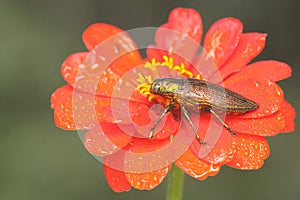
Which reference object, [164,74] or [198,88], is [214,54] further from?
[198,88]

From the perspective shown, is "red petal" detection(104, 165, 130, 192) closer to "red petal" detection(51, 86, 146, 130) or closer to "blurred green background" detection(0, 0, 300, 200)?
"red petal" detection(51, 86, 146, 130)

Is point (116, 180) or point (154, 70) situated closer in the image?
point (116, 180)

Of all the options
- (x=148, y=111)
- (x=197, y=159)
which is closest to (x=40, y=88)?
(x=148, y=111)

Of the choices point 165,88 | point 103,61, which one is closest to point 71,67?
point 103,61

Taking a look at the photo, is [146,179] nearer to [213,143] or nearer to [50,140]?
[213,143]

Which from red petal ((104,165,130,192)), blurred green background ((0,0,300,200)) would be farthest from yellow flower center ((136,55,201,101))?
blurred green background ((0,0,300,200))

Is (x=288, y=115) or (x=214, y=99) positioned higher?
(x=214, y=99)

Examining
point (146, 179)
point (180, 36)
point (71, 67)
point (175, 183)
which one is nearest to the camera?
point (146, 179)

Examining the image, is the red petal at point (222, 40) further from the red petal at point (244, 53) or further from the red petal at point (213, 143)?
the red petal at point (213, 143)
